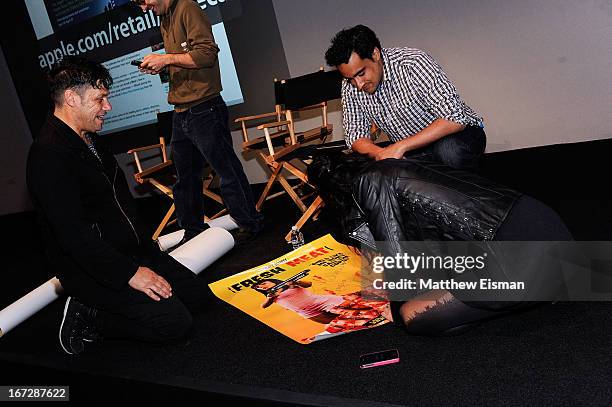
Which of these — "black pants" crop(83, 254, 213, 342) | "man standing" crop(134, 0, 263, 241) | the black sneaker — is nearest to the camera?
"black pants" crop(83, 254, 213, 342)

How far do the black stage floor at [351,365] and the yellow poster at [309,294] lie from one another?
0.18 ft

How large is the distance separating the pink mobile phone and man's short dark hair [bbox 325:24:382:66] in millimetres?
1284

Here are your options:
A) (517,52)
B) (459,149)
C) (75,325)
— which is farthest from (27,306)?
(517,52)

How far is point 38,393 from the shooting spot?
7.48ft

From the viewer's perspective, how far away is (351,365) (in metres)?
1.84

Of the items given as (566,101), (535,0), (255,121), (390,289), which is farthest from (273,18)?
(390,289)

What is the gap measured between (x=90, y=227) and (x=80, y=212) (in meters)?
0.07

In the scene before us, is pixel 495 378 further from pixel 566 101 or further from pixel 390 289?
pixel 566 101

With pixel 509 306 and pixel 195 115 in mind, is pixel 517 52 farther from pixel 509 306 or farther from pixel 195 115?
pixel 509 306

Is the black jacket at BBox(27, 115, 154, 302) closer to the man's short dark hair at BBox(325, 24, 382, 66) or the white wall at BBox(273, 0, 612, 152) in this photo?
the man's short dark hair at BBox(325, 24, 382, 66)

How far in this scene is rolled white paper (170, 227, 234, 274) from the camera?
3.06m

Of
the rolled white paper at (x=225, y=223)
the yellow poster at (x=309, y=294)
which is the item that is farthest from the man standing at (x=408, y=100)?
the rolled white paper at (x=225, y=223)

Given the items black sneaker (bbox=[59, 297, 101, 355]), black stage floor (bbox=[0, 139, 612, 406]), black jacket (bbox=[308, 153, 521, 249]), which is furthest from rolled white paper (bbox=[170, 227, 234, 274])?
black jacket (bbox=[308, 153, 521, 249])

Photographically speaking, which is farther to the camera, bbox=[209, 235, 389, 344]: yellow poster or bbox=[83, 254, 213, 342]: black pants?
bbox=[83, 254, 213, 342]: black pants
